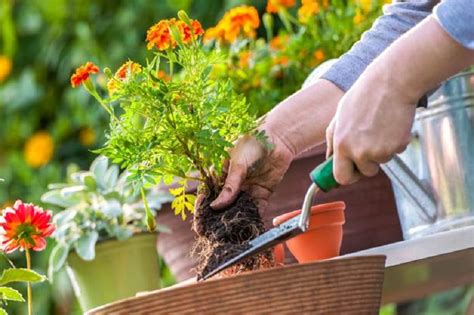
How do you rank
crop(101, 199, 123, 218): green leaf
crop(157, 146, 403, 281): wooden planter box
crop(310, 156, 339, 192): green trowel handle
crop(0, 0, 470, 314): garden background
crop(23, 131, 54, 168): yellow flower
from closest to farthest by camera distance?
1. crop(310, 156, 339, 192): green trowel handle
2. crop(157, 146, 403, 281): wooden planter box
3. crop(101, 199, 123, 218): green leaf
4. crop(0, 0, 470, 314): garden background
5. crop(23, 131, 54, 168): yellow flower

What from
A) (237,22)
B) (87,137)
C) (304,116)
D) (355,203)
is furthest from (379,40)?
(87,137)

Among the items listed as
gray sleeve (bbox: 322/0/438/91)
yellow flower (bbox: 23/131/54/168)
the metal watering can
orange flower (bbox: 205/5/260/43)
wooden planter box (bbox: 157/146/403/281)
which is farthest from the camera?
yellow flower (bbox: 23/131/54/168)

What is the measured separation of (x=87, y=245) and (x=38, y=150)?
127 cm

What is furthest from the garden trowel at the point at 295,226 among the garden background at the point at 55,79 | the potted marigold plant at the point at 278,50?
the garden background at the point at 55,79

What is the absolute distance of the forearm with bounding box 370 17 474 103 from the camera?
1.32 metres

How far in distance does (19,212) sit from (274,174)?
346mm

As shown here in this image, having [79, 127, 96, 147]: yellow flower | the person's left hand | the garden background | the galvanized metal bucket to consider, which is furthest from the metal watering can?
[79, 127, 96, 147]: yellow flower

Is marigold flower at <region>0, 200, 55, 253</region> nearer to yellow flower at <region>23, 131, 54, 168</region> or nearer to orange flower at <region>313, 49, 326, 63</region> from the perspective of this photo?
orange flower at <region>313, 49, 326, 63</region>

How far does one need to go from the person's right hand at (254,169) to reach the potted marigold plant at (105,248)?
2.76 ft

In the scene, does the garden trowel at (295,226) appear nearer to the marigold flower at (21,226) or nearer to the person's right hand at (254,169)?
the person's right hand at (254,169)

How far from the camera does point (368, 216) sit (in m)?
2.17

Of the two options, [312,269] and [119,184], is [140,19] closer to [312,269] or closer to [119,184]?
[119,184]

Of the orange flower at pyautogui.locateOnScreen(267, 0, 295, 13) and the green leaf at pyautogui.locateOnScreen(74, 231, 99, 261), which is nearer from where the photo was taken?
the green leaf at pyautogui.locateOnScreen(74, 231, 99, 261)

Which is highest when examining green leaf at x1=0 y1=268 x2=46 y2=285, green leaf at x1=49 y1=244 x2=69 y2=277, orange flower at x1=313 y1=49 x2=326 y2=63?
orange flower at x1=313 y1=49 x2=326 y2=63
